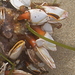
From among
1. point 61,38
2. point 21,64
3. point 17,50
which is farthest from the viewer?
point 61,38

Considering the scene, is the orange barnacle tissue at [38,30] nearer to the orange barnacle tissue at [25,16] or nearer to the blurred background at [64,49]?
the orange barnacle tissue at [25,16]

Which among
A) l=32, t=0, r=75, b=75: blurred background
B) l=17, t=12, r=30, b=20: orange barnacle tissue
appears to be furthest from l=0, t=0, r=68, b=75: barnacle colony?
l=32, t=0, r=75, b=75: blurred background

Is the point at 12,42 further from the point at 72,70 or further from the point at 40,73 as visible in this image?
the point at 72,70

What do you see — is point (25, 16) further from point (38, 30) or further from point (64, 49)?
point (64, 49)

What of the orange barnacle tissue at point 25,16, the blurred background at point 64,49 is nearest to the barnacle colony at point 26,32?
the orange barnacle tissue at point 25,16

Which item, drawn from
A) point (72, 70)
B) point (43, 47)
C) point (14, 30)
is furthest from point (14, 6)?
point (72, 70)

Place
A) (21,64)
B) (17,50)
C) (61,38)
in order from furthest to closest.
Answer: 1. (61,38)
2. (21,64)
3. (17,50)

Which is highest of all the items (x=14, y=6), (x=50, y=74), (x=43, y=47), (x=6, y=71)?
(x=14, y=6)

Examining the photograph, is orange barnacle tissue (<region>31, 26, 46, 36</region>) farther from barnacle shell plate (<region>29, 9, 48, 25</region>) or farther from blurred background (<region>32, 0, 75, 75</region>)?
blurred background (<region>32, 0, 75, 75</region>)
